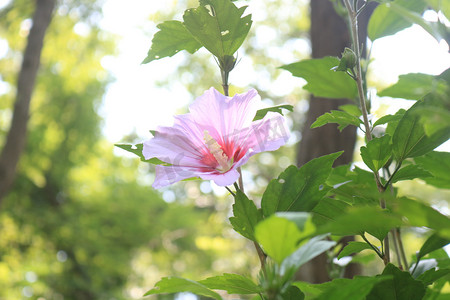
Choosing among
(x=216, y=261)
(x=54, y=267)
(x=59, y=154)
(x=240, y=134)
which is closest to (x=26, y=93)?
(x=59, y=154)

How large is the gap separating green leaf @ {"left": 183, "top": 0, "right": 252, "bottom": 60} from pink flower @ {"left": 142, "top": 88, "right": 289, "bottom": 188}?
1.7 inches

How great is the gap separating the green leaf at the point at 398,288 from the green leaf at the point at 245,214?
10 centimetres

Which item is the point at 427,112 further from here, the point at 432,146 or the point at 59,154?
the point at 59,154

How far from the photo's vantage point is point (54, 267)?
17.6 ft

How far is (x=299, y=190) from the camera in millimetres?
336

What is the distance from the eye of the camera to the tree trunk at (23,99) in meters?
3.16

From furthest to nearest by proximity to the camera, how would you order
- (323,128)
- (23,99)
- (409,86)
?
(23,99)
(323,128)
(409,86)

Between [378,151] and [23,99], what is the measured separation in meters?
3.42

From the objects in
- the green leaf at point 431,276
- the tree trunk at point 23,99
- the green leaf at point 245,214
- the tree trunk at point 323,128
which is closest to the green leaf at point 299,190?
Result: the green leaf at point 245,214

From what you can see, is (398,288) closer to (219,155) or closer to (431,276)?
(431,276)

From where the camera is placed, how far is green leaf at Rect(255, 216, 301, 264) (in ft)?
0.77

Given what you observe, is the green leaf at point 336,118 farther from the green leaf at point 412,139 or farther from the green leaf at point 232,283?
the green leaf at point 232,283

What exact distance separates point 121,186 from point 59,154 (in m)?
0.90

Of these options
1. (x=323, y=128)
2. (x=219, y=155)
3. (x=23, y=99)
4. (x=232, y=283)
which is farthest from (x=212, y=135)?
(x=23, y=99)
